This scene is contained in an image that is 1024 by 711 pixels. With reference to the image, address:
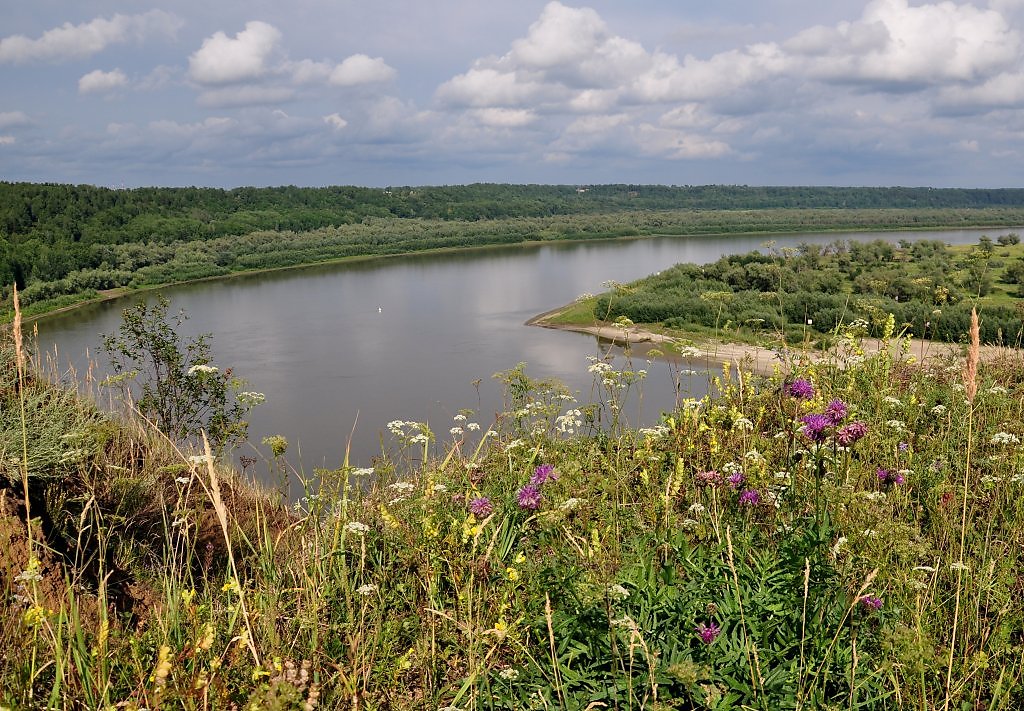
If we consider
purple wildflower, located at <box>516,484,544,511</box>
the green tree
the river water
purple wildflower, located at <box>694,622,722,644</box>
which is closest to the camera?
purple wildflower, located at <box>694,622,722,644</box>

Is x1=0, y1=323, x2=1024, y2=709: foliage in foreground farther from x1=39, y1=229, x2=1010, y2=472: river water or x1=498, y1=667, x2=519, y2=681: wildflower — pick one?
x1=39, y1=229, x2=1010, y2=472: river water

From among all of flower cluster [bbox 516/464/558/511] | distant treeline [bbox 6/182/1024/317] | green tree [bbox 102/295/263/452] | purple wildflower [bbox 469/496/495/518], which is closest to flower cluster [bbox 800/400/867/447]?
flower cluster [bbox 516/464/558/511]

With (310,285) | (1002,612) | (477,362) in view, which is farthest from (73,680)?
(310,285)

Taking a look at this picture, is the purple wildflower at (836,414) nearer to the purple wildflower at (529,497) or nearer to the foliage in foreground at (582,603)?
the foliage in foreground at (582,603)

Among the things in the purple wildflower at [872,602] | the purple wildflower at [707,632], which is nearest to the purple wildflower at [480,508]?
the purple wildflower at [707,632]

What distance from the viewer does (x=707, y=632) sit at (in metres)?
1.82

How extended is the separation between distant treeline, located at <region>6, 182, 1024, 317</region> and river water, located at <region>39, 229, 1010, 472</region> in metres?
4.86

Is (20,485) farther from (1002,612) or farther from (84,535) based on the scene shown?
(1002,612)

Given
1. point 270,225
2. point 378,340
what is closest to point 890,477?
point 378,340

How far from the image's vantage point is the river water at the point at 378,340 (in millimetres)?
16797

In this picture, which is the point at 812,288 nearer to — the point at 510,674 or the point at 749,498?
the point at 749,498

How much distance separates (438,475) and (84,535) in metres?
1.70

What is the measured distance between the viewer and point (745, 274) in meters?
35.6

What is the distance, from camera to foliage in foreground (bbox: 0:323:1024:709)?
5.61ft
